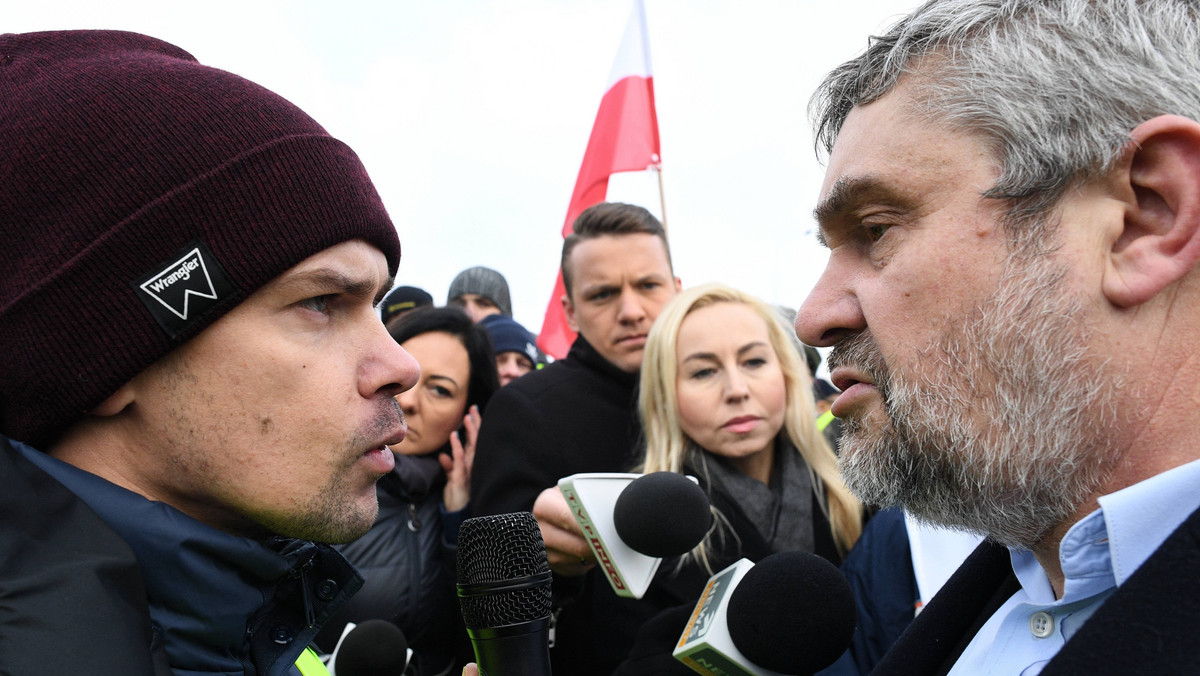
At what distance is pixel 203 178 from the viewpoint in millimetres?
1494

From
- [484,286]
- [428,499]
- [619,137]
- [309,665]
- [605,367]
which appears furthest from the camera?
[619,137]

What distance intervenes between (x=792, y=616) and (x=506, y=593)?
673mm

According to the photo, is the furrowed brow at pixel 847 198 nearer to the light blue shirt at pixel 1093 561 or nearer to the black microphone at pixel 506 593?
the light blue shirt at pixel 1093 561

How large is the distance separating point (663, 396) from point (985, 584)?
171cm

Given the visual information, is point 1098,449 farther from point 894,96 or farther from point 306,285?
point 306,285

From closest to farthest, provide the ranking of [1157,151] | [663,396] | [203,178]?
[1157,151], [203,178], [663,396]

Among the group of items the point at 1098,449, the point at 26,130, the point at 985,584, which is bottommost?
the point at 985,584

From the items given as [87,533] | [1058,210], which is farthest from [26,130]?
[1058,210]

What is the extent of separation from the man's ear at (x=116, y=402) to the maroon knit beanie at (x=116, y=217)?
37mm

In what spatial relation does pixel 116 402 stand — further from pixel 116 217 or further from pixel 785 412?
pixel 785 412

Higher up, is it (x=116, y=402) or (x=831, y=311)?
(x=831, y=311)

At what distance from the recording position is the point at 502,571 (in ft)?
4.94

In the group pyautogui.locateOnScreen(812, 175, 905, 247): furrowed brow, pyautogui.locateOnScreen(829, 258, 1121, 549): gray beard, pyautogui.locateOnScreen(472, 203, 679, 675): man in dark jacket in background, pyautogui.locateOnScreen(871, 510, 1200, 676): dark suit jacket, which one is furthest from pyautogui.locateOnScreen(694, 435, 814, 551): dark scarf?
pyautogui.locateOnScreen(871, 510, 1200, 676): dark suit jacket

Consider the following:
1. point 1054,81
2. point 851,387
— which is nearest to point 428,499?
point 851,387
